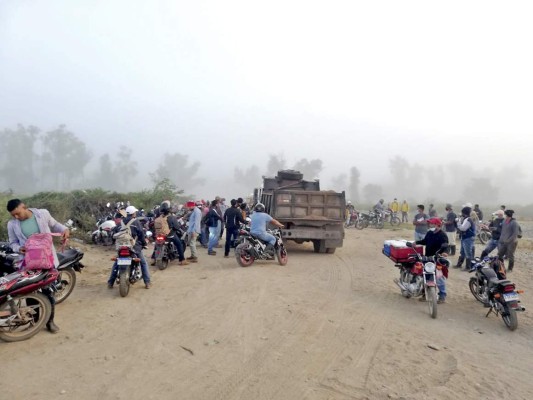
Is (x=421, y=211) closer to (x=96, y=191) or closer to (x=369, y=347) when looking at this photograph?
(x=369, y=347)

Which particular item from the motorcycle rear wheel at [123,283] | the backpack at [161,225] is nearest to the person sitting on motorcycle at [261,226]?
the backpack at [161,225]

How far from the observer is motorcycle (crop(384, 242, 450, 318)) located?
21.1 feet

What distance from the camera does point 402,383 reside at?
403 centimetres

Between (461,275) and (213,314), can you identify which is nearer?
(213,314)

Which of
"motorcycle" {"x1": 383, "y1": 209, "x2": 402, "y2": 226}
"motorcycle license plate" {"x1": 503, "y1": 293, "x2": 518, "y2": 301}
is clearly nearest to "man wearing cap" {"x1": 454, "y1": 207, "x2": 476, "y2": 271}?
"motorcycle license plate" {"x1": 503, "y1": 293, "x2": 518, "y2": 301}

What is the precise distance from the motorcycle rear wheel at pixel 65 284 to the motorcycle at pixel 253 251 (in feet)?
12.7

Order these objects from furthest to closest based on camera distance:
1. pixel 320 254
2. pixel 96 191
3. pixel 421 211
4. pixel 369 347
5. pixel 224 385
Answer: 1. pixel 96 191
2. pixel 320 254
3. pixel 421 211
4. pixel 369 347
5. pixel 224 385

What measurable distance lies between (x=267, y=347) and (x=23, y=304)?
11.1 feet

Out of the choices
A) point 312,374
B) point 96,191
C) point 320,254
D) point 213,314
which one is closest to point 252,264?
point 320,254

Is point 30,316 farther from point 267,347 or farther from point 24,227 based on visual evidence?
point 267,347

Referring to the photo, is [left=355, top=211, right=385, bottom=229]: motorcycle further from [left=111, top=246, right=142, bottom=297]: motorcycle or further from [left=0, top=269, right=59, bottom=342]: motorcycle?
[left=0, top=269, right=59, bottom=342]: motorcycle

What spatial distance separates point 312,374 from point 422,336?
2116 millimetres

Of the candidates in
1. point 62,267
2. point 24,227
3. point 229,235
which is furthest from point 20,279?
point 229,235

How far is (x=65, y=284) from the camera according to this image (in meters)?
6.83
